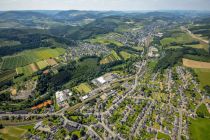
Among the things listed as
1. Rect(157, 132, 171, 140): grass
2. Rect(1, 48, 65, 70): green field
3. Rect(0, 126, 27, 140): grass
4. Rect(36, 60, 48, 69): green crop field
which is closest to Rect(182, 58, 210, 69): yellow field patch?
Rect(157, 132, 171, 140): grass

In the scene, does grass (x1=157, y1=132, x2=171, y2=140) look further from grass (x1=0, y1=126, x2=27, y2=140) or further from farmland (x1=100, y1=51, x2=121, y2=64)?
farmland (x1=100, y1=51, x2=121, y2=64)

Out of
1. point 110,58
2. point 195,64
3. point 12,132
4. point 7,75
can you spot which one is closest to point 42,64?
point 7,75

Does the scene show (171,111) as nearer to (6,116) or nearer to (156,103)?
(156,103)

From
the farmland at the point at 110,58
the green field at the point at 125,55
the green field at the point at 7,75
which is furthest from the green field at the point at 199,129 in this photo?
the green field at the point at 7,75

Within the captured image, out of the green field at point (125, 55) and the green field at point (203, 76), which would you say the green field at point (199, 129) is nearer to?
the green field at point (203, 76)

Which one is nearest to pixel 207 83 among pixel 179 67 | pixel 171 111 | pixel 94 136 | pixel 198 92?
pixel 198 92
